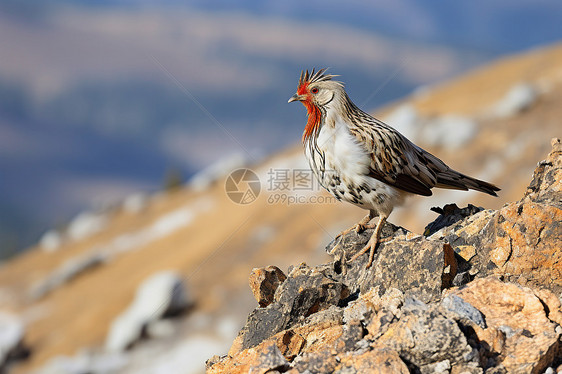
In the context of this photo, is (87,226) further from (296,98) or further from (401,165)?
(401,165)

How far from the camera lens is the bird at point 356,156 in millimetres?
10328

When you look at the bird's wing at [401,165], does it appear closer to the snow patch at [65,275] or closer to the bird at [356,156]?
the bird at [356,156]

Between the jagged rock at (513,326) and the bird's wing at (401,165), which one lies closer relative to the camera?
the jagged rock at (513,326)

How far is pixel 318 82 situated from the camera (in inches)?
429

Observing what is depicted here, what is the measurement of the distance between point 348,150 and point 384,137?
0.90 metres

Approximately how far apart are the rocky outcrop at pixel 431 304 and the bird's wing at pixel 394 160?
3.21ft

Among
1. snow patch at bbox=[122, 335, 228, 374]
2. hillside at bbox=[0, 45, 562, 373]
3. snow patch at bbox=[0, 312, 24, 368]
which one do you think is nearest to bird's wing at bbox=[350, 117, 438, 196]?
hillside at bbox=[0, 45, 562, 373]

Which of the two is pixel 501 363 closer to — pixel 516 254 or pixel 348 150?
pixel 516 254

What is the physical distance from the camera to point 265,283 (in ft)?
33.3

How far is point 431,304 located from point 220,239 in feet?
171

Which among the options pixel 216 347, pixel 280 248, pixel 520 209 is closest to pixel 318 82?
pixel 520 209

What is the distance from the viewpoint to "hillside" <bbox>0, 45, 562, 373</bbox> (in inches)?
1762

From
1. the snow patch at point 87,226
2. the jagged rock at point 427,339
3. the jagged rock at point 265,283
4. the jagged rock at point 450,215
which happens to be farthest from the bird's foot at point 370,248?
the snow patch at point 87,226

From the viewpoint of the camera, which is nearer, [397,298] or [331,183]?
[397,298]
